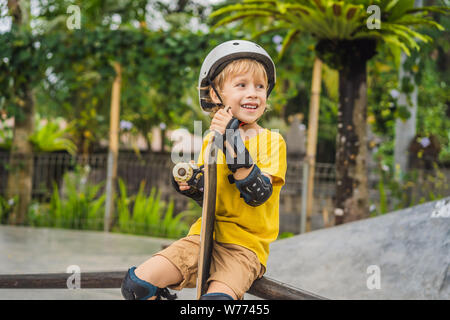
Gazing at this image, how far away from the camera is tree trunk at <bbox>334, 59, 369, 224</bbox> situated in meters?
3.81

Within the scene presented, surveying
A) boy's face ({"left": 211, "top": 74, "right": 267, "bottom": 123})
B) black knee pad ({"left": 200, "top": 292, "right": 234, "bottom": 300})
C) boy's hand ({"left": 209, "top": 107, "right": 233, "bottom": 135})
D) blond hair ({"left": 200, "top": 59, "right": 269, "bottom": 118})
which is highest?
blond hair ({"left": 200, "top": 59, "right": 269, "bottom": 118})

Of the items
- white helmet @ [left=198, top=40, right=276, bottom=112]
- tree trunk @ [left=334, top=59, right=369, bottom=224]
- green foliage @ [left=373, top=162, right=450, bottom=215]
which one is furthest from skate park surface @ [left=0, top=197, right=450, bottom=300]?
green foliage @ [left=373, top=162, right=450, bottom=215]

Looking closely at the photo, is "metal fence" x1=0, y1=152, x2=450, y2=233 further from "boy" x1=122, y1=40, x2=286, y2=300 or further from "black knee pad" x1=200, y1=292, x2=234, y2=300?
"black knee pad" x1=200, y1=292, x2=234, y2=300

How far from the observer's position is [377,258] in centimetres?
263

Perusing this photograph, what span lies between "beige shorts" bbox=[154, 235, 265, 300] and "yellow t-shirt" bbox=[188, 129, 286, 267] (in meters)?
0.03

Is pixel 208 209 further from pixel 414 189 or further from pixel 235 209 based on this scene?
pixel 414 189

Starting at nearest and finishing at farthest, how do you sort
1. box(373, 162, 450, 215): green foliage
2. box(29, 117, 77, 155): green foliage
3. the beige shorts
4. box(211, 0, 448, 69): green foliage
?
the beige shorts → box(211, 0, 448, 69): green foliage → box(373, 162, 450, 215): green foliage → box(29, 117, 77, 155): green foliage

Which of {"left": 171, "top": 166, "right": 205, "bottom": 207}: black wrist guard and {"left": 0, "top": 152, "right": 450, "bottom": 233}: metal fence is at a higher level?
{"left": 171, "top": 166, "right": 205, "bottom": 207}: black wrist guard

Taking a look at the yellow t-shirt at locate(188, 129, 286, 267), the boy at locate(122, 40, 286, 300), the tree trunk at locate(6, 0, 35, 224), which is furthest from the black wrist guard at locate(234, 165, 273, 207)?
the tree trunk at locate(6, 0, 35, 224)

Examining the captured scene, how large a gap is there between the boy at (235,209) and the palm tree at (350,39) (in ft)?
6.19

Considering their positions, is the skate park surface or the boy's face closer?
the boy's face

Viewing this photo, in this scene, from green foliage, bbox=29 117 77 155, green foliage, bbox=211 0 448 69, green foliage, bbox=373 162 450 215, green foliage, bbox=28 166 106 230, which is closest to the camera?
green foliage, bbox=211 0 448 69
